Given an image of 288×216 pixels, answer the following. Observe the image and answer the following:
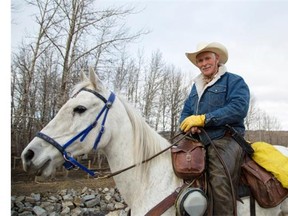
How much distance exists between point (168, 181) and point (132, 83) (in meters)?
11.7

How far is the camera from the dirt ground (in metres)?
3.87

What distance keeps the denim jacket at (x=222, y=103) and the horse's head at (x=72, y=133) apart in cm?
54

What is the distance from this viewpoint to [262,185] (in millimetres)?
1475

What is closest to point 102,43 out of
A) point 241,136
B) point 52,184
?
point 52,184

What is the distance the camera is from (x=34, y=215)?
15.2 ft

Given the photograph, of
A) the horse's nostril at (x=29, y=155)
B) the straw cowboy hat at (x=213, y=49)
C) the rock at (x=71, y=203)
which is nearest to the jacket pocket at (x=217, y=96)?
the straw cowboy hat at (x=213, y=49)

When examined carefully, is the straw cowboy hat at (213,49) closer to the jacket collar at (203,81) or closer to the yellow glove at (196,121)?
the jacket collar at (203,81)

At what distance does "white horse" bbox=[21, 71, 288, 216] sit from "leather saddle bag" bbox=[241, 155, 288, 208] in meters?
0.06

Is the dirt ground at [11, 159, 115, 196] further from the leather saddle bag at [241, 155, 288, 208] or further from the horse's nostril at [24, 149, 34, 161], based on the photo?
the leather saddle bag at [241, 155, 288, 208]

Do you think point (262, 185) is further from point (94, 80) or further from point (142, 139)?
point (94, 80)

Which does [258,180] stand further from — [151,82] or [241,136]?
[151,82]

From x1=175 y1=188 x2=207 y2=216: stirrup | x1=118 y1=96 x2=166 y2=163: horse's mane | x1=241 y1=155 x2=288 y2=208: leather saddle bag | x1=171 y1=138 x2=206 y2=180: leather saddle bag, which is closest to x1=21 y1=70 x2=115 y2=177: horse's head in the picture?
x1=118 y1=96 x2=166 y2=163: horse's mane

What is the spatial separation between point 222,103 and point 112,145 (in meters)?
0.66

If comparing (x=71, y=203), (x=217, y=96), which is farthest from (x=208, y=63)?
(x=71, y=203)
